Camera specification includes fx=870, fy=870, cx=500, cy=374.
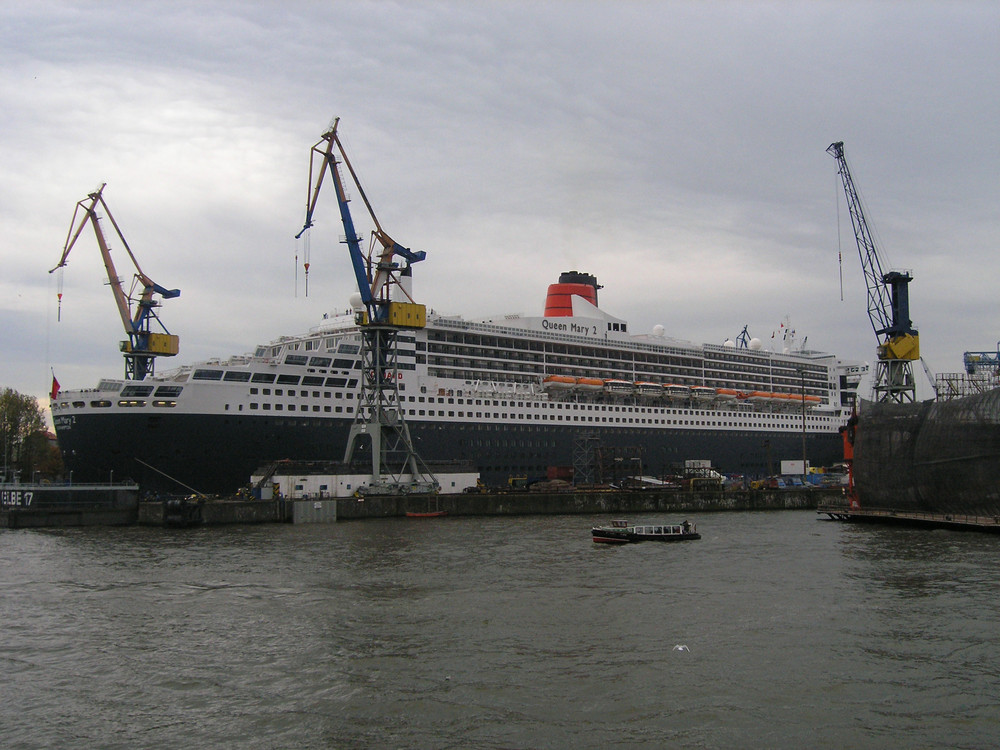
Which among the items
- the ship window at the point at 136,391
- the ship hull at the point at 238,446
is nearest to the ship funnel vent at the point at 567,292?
the ship hull at the point at 238,446

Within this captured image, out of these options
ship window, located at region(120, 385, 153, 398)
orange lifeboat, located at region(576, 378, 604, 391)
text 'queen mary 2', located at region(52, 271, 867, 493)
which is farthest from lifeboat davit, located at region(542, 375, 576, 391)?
ship window, located at region(120, 385, 153, 398)

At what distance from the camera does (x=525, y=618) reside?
23875 mm

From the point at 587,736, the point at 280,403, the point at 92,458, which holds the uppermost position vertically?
the point at 280,403

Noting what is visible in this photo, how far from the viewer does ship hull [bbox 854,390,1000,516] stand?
45.2 meters

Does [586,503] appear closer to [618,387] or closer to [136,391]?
[618,387]

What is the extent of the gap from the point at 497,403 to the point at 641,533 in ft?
87.4

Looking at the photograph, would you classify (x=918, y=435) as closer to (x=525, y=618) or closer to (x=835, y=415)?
(x=525, y=618)

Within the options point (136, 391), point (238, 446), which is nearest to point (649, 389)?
point (238, 446)

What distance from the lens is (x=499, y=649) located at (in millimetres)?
20688

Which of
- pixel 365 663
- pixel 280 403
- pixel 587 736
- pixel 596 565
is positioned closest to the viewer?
pixel 587 736

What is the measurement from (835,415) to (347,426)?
59113 millimetres

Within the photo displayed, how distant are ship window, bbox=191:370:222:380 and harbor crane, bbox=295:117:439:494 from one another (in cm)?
894

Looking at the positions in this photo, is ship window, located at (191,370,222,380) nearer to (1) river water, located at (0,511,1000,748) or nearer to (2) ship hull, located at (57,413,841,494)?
(2) ship hull, located at (57,413,841,494)

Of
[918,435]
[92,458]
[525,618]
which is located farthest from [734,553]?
[92,458]
